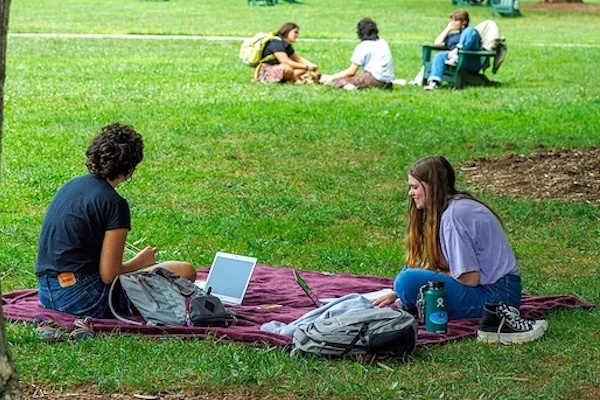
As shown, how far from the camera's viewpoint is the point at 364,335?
251 inches

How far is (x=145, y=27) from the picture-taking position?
31656mm

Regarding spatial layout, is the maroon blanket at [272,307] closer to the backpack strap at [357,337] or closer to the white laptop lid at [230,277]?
the white laptop lid at [230,277]

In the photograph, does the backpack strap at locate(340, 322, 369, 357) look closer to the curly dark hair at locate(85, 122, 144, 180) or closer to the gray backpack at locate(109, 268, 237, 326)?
the gray backpack at locate(109, 268, 237, 326)

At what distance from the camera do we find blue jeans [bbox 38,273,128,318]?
7.07 meters

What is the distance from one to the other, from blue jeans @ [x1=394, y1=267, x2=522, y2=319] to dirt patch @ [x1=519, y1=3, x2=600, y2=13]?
36.3m

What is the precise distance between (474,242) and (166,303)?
1.66 m

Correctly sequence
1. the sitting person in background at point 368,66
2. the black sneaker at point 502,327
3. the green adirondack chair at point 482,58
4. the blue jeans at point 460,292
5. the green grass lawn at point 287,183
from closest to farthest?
the green grass lawn at point 287,183 → the black sneaker at point 502,327 → the blue jeans at point 460,292 → the sitting person in background at point 368,66 → the green adirondack chair at point 482,58

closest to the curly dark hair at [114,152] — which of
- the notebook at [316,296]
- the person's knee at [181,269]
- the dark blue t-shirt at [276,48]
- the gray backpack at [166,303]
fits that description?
the gray backpack at [166,303]

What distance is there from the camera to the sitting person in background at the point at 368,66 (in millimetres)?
18031

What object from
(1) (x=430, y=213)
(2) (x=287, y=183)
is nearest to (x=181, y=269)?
(1) (x=430, y=213)

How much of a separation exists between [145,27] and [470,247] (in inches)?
997

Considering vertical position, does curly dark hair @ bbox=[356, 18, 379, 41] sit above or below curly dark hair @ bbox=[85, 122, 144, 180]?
below

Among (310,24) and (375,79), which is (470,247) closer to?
(375,79)

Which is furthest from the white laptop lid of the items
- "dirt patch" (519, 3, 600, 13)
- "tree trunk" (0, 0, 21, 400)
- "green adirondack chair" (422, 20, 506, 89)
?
"dirt patch" (519, 3, 600, 13)
